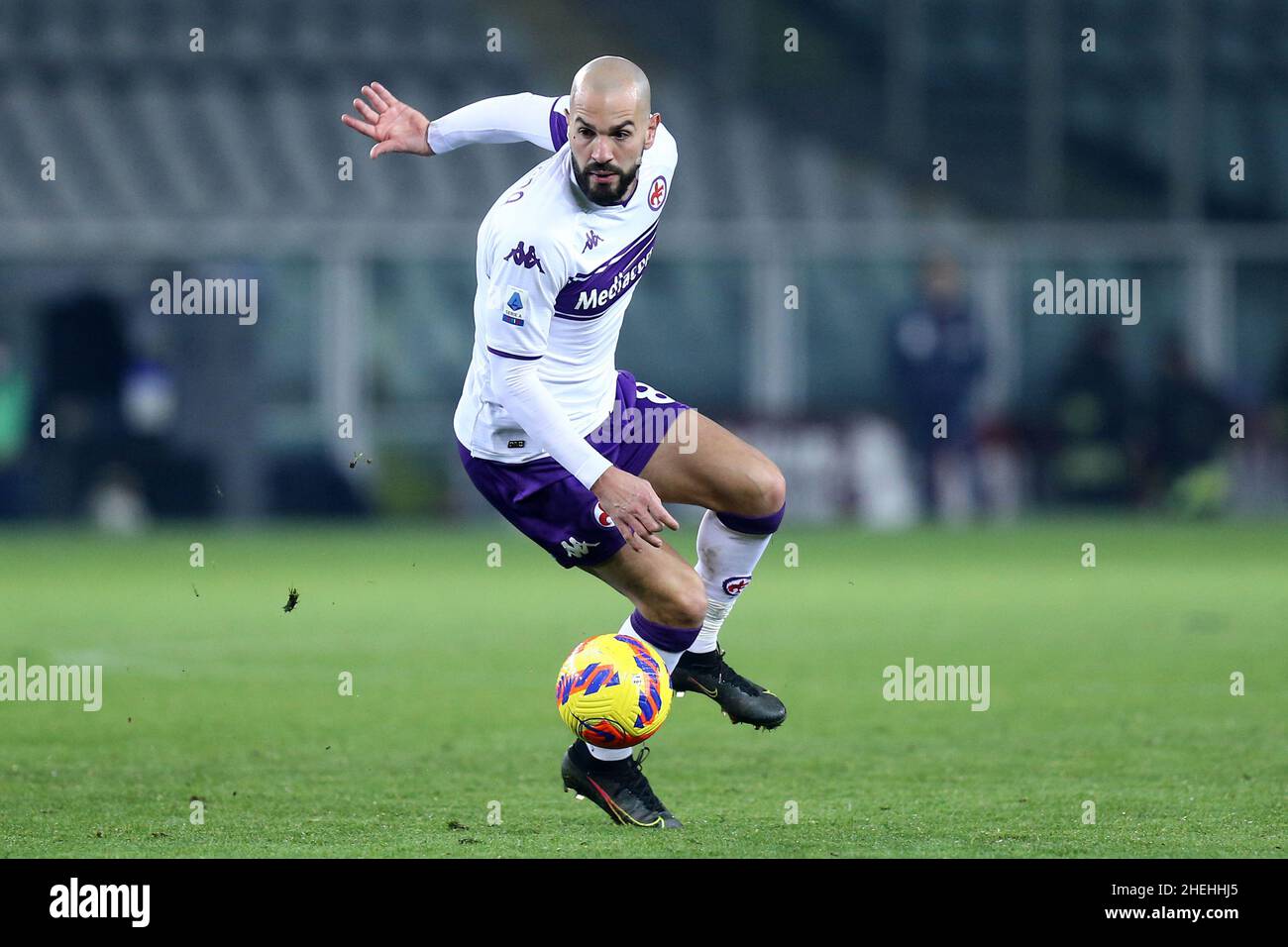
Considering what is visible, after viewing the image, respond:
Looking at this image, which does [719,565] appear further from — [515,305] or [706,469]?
[515,305]

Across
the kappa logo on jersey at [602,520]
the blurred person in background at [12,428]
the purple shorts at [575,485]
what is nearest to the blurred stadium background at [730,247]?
the blurred person in background at [12,428]

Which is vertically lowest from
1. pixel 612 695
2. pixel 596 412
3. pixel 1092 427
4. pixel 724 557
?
pixel 612 695

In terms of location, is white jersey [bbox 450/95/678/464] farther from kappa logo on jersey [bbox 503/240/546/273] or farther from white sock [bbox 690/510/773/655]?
white sock [bbox 690/510/773/655]

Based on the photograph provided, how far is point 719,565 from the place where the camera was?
24.1ft

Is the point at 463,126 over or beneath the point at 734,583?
over

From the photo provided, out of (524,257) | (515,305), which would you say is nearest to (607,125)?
(524,257)

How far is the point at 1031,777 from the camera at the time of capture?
23.7 ft

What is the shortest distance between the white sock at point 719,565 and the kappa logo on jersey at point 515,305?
1.19 metres

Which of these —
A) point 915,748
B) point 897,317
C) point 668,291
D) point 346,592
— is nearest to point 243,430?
point 668,291

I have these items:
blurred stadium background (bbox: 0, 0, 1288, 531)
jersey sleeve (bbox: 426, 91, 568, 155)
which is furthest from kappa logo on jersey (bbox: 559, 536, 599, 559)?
blurred stadium background (bbox: 0, 0, 1288, 531)

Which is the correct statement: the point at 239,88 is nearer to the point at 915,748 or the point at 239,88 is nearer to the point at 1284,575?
the point at 1284,575

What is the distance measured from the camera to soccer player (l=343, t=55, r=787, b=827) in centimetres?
636

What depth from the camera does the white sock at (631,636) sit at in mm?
6605

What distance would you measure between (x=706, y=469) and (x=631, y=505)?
2.81ft
